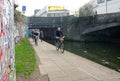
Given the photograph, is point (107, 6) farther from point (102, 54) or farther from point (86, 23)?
point (102, 54)

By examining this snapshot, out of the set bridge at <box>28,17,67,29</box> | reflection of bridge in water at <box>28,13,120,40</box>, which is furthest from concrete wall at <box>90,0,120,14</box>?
bridge at <box>28,17,67,29</box>

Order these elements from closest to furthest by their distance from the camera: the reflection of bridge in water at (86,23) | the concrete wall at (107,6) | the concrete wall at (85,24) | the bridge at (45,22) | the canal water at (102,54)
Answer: the canal water at (102,54), the reflection of bridge in water at (86,23), the concrete wall at (85,24), the concrete wall at (107,6), the bridge at (45,22)

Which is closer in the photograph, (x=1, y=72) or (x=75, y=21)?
(x=1, y=72)

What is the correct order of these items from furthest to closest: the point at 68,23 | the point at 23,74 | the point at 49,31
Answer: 1. the point at 49,31
2. the point at 68,23
3. the point at 23,74

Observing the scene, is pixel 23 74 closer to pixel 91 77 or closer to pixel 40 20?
pixel 91 77

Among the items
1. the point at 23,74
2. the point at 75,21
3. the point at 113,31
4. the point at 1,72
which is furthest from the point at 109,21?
the point at 1,72

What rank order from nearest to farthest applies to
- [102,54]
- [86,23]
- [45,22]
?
[102,54]
[86,23]
[45,22]

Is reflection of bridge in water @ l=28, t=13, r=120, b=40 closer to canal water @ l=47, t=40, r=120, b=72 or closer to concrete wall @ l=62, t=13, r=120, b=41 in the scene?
concrete wall @ l=62, t=13, r=120, b=41

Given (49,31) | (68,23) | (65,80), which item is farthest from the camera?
(49,31)

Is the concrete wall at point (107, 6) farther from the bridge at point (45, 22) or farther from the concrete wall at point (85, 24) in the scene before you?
the bridge at point (45, 22)

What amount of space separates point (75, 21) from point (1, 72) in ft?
179

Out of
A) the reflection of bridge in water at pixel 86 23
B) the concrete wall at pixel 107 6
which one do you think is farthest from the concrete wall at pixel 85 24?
the concrete wall at pixel 107 6

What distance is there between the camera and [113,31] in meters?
49.2

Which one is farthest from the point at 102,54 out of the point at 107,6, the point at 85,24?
the point at 107,6
